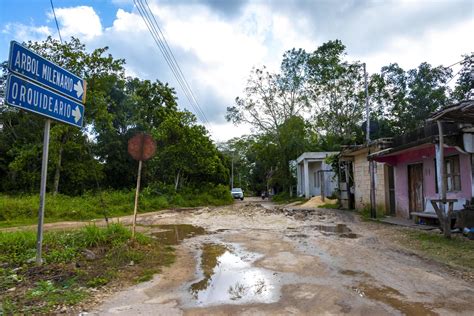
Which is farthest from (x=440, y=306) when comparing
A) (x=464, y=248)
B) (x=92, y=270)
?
(x=92, y=270)

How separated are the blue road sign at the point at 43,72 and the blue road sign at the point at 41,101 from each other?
0.11 m

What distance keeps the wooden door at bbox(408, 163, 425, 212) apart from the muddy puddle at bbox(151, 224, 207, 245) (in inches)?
316

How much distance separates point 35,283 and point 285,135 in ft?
102

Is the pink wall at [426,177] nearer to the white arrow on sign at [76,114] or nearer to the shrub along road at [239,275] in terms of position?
the shrub along road at [239,275]

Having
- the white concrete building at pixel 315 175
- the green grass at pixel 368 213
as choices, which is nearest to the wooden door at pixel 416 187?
the green grass at pixel 368 213

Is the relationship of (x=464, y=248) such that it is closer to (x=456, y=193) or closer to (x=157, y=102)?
(x=456, y=193)

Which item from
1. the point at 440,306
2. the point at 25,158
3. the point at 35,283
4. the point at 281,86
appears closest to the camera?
the point at 440,306

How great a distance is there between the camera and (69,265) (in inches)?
242

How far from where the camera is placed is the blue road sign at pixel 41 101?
17.1 ft

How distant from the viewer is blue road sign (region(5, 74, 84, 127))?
17.1 ft

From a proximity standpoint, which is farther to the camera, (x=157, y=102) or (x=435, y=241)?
(x=157, y=102)

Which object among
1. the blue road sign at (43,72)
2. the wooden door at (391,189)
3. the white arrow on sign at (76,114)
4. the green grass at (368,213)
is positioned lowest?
the green grass at (368,213)

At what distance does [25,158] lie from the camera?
23.0m

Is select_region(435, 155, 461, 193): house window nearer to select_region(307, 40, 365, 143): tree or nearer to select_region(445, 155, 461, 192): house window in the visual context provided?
select_region(445, 155, 461, 192): house window
